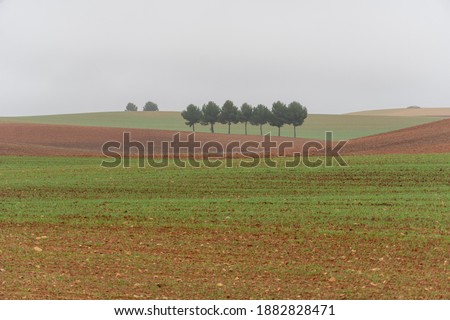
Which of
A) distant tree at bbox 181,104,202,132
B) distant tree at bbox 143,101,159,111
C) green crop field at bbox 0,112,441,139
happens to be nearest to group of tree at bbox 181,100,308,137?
distant tree at bbox 181,104,202,132

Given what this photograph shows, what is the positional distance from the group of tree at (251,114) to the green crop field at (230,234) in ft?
240

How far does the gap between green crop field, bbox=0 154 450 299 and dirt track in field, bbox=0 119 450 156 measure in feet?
61.4

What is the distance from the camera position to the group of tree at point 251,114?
111312 millimetres

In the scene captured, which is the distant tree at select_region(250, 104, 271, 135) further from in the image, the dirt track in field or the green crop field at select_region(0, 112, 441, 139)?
the dirt track in field

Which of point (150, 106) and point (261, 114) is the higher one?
point (150, 106)

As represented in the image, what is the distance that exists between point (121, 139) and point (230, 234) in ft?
209

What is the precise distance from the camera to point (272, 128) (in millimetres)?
128125

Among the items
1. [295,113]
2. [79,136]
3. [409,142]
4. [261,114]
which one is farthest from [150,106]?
[409,142]

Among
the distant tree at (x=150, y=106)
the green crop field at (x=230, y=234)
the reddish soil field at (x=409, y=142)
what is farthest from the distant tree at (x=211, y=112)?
the green crop field at (x=230, y=234)

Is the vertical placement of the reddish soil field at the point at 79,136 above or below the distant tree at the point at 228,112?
below

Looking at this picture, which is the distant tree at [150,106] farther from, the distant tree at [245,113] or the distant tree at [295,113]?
the distant tree at [295,113]

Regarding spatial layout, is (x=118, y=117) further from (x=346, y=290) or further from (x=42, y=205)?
(x=346, y=290)

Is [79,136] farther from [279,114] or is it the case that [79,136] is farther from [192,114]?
[279,114]

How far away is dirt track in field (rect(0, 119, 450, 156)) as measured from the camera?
186ft
